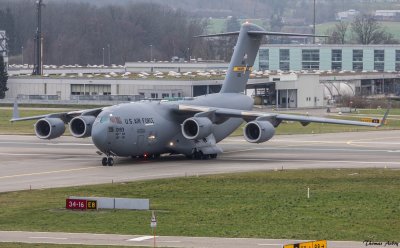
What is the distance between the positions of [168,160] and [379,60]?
113774 mm

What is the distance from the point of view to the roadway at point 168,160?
184ft

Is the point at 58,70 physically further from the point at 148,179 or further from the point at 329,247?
the point at 329,247

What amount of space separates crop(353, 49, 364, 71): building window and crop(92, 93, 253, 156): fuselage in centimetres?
10935

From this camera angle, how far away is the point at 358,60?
17462 cm

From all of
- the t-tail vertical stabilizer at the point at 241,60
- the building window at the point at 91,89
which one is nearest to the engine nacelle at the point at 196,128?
the t-tail vertical stabilizer at the point at 241,60

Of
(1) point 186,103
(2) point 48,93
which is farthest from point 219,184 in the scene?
(2) point 48,93

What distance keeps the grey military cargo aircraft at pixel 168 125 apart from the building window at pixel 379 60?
349 ft

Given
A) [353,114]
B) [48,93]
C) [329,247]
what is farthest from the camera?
[48,93]

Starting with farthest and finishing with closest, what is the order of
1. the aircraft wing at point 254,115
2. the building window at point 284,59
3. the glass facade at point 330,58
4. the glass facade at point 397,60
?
the building window at point 284,59
the glass facade at point 330,58
the glass facade at point 397,60
the aircraft wing at point 254,115

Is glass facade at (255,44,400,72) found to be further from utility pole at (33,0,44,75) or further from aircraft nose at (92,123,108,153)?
aircraft nose at (92,123,108,153)

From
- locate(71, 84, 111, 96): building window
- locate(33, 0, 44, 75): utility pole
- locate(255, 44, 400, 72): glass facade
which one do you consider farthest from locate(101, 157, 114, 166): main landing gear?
locate(255, 44, 400, 72): glass facade

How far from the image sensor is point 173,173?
57469 millimetres

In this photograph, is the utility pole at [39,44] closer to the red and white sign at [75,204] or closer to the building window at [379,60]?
the building window at [379,60]

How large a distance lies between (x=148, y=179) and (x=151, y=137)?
315 inches
